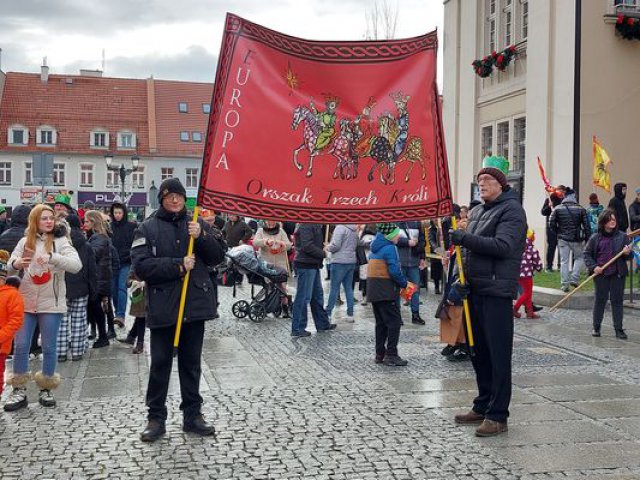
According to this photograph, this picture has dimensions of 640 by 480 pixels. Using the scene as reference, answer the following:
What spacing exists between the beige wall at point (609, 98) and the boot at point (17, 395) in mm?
16367

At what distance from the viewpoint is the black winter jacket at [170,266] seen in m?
6.30

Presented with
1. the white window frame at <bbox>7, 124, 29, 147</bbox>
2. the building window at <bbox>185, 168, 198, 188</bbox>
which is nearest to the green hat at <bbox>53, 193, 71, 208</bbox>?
the building window at <bbox>185, 168, 198, 188</bbox>

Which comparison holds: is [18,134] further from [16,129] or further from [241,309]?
[241,309]

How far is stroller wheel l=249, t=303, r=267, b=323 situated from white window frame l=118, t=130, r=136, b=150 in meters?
54.5

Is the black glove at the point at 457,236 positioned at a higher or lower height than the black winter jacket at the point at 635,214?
lower

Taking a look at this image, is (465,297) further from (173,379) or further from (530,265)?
(530,265)

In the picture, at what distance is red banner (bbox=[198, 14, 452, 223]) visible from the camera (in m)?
6.30

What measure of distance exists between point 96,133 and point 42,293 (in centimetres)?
6039

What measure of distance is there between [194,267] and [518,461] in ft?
9.00

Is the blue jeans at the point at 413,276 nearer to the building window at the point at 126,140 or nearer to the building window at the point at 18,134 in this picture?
the building window at the point at 126,140

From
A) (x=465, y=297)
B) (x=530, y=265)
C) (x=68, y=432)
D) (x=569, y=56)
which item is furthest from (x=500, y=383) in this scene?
(x=569, y=56)

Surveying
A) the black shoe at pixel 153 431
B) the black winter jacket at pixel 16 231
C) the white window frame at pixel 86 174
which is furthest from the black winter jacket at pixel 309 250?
the white window frame at pixel 86 174

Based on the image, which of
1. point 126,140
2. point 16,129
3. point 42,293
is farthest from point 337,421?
point 16,129

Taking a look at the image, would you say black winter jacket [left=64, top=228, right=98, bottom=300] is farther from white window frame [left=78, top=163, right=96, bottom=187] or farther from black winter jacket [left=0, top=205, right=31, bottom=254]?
white window frame [left=78, top=163, right=96, bottom=187]
